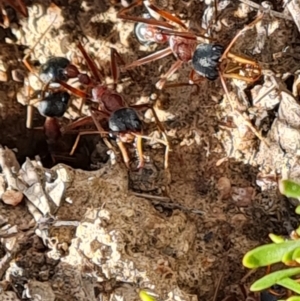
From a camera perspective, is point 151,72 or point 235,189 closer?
point 235,189

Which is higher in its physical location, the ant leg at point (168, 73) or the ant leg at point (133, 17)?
the ant leg at point (133, 17)

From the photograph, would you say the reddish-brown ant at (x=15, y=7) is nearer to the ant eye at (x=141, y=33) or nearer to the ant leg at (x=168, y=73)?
the ant eye at (x=141, y=33)

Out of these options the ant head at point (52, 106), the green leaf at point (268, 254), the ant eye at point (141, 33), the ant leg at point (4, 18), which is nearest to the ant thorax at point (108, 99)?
the ant head at point (52, 106)

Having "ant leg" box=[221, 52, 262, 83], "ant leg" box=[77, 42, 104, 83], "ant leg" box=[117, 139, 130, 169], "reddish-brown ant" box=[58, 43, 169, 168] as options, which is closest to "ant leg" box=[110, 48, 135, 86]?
"reddish-brown ant" box=[58, 43, 169, 168]

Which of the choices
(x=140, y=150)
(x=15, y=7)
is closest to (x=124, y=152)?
(x=140, y=150)

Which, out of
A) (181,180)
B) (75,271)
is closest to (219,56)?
(181,180)

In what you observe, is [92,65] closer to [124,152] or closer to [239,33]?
[124,152]

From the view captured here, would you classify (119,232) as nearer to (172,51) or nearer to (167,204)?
(167,204)
